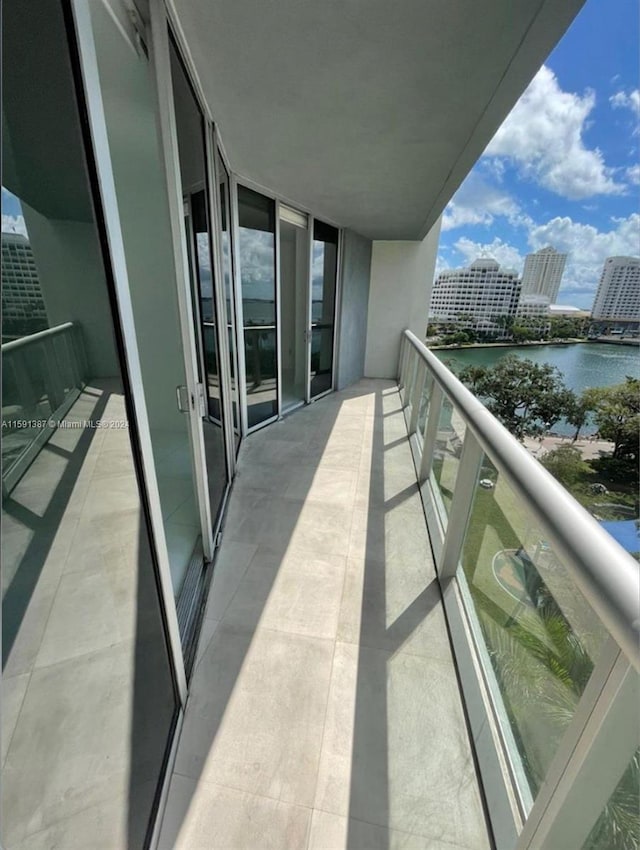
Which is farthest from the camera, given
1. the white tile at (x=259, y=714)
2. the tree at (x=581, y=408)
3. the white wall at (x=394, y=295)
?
the tree at (x=581, y=408)

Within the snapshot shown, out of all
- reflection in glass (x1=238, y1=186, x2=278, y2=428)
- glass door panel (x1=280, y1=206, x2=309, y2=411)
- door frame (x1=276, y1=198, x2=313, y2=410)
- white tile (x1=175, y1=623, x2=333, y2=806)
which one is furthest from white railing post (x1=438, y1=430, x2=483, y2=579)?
glass door panel (x1=280, y1=206, x2=309, y2=411)

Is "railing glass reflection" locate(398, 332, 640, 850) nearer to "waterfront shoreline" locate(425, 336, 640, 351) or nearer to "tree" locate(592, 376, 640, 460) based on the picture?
"waterfront shoreline" locate(425, 336, 640, 351)

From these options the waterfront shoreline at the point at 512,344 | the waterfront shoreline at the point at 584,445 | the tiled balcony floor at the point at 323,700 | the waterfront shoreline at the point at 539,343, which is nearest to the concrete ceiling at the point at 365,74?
the tiled balcony floor at the point at 323,700

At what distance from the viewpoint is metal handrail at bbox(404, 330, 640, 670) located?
619 millimetres

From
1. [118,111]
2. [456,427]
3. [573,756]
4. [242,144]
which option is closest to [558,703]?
[573,756]

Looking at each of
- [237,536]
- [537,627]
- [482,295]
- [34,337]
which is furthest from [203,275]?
[482,295]

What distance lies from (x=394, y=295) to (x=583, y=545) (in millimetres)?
6782

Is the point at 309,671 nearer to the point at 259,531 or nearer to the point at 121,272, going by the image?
the point at 259,531

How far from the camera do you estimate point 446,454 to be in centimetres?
248

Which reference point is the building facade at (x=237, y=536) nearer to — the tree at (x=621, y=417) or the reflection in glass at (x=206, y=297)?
the reflection in glass at (x=206, y=297)

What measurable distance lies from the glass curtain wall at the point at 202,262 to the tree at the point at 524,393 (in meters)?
13.4

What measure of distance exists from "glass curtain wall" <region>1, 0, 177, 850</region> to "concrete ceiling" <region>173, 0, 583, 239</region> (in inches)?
47.6

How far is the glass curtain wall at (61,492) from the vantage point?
1.64ft

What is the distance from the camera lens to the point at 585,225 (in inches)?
981
